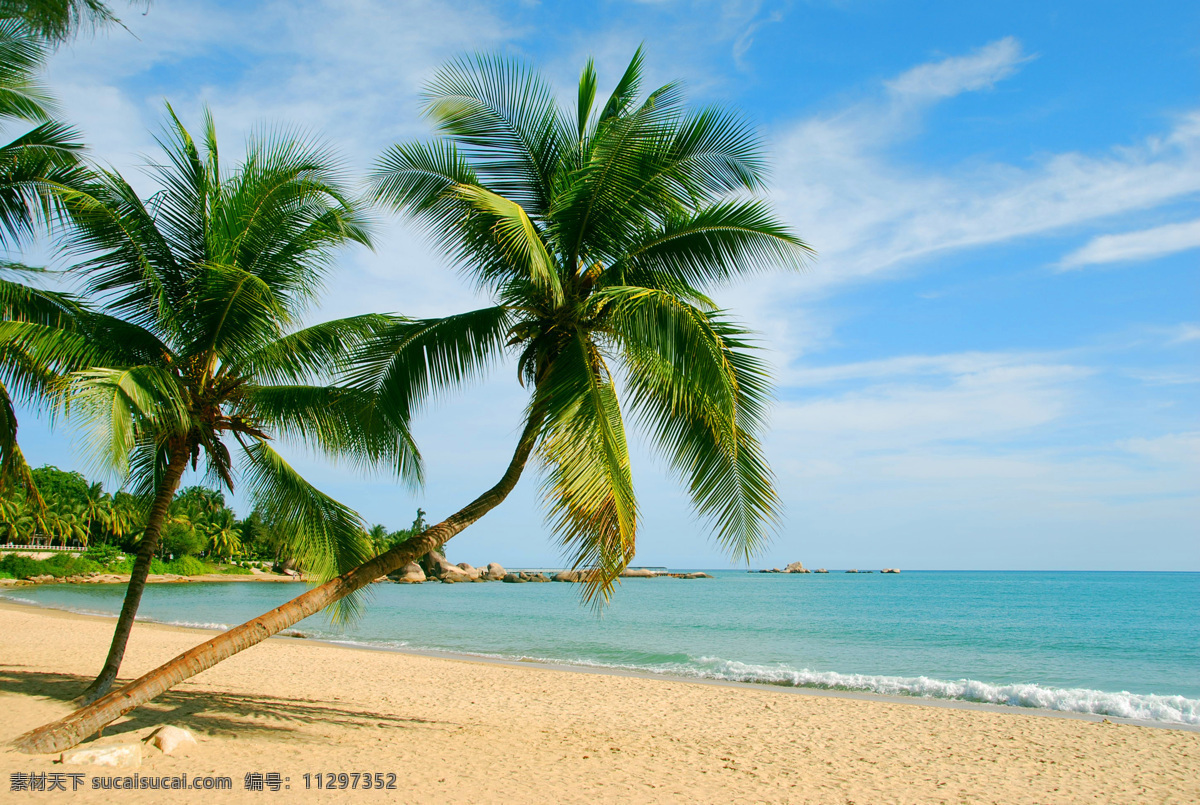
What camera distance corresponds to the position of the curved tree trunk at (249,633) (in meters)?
5.34

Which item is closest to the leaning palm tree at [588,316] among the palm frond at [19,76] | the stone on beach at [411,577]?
the palm frond at [19,76]

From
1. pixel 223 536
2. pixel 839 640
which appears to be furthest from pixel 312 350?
pixel 223 536

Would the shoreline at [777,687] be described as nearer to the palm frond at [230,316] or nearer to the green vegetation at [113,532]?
the palm frond at [230,316]

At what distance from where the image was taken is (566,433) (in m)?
5.59

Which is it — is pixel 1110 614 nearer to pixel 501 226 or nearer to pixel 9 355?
pixel 501 226

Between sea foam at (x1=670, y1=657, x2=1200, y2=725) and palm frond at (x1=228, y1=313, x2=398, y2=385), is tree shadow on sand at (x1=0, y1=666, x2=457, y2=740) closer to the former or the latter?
palm frond at (x1=228, y1=313, x2=398, y2=385)

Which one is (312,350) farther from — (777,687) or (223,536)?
(223,536)

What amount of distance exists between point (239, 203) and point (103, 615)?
972 inches

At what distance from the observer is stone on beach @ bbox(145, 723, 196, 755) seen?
5715 millimetres

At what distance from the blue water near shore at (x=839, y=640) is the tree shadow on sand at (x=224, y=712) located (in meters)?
8.58

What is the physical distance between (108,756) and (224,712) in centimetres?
248

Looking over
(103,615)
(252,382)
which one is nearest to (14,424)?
(252,382)

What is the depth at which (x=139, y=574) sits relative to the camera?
743 cm

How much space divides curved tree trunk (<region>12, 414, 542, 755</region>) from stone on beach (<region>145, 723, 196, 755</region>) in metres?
0.51
